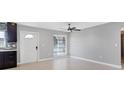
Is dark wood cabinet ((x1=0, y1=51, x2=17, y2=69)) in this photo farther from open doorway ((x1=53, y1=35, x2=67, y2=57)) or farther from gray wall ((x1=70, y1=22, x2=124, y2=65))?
gray wall ((x1=70, y1=22, x2=124, y2=65))

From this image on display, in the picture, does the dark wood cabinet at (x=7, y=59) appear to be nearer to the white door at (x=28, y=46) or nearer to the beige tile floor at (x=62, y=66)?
the beige tile floor at (x=62, y=66)

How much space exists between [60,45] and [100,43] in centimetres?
332

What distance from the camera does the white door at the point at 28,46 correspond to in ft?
17.6

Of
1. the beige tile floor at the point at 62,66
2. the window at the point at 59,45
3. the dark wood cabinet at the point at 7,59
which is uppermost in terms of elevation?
the window at the point at 59,45

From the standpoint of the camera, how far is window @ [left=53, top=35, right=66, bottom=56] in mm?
7605

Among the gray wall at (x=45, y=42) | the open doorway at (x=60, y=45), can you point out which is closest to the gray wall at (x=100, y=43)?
the open doorway at (x=60, y=45)

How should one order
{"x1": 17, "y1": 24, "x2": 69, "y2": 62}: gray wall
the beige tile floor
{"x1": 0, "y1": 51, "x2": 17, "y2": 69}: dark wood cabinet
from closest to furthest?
{"x1": 0, "y1": 51, "x2": 17, "y2": 69}: dark wood cabinet, the beige tile floor, {"x1": 17, "y1": 24, "x2": 69, "y2": 62}: gray wall

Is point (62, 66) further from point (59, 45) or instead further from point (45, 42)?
point (59, 45)

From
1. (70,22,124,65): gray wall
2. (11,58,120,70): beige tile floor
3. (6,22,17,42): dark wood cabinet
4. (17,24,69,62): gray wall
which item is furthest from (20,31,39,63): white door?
(70,22,124,65): gray wall

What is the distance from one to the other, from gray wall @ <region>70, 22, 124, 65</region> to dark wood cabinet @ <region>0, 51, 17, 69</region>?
4.00 meters

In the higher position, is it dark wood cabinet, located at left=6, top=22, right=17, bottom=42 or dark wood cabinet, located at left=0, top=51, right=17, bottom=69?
dark wood cabinet, located at left=6, top=22, right=17, bottom=42
